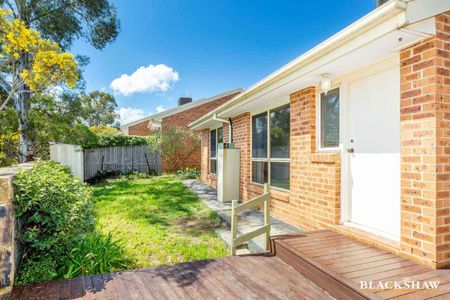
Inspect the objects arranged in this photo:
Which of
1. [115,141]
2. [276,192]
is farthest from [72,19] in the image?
[276,192]

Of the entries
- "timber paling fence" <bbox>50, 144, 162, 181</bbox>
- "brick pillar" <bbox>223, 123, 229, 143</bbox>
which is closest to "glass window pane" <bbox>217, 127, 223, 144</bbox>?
"brick pillar" <bbox>223, 123, 229, 143</bbox>

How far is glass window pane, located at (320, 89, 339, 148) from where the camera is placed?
411 centimetres

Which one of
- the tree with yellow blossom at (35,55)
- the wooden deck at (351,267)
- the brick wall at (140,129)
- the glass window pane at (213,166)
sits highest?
the tree with yellow blossom at (35,55)

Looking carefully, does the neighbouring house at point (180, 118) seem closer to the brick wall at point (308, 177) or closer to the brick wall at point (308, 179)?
the brick wall at point (308, 179)

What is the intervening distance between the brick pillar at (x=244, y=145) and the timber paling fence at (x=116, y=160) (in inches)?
296

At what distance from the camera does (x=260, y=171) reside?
6.64 metres

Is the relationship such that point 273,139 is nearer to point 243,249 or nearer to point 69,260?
point 243,249

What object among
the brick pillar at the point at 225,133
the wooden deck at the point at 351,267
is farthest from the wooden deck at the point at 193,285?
the brick pillar at the point at 225,133

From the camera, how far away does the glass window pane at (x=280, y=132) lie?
5.48m

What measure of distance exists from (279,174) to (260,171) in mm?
937

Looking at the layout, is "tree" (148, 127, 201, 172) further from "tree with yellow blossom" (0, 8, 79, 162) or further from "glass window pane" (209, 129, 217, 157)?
"tree with yellow blossom" (0, 8, 79, 162)

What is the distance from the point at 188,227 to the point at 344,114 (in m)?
3.74

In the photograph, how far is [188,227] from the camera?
5.64m

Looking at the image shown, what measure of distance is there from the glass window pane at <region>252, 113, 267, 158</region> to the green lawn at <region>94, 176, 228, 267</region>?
6.23 ft
